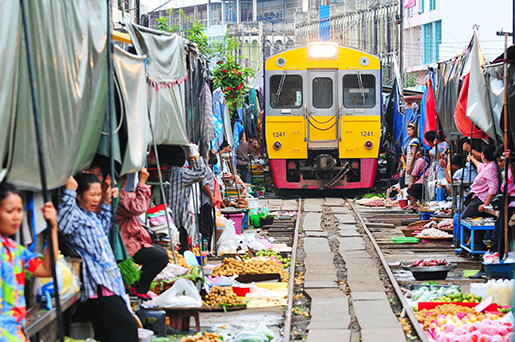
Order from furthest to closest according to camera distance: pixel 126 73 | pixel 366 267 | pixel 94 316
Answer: pixel 366 267 < pixel 126 73 < pixel 94 316

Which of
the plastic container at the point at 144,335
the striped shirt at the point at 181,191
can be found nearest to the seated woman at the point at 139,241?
the plastic container at the point at 144,335

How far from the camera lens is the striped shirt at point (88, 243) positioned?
428 centimetres

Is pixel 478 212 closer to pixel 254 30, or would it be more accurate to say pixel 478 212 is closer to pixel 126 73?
pixel 126 73

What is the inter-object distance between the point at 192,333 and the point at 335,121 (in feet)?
34.4

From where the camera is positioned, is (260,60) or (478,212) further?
(260,60)

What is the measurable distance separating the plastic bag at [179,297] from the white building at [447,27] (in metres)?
15.6

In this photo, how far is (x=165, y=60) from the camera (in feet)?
22.6

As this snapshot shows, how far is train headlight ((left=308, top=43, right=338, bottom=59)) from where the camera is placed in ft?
51.2

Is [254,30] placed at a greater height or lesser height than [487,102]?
greater

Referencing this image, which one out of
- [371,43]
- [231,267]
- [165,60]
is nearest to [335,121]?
[231,267]

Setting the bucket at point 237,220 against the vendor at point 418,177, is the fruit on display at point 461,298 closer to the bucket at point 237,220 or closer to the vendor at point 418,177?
the bucket at point 237,220

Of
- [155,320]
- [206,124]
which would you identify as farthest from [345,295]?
[206,124]

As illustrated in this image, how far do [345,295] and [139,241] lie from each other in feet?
8.19

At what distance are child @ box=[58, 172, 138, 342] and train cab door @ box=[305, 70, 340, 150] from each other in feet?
36.8
